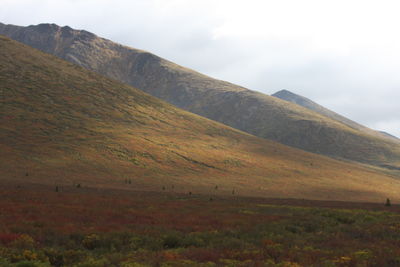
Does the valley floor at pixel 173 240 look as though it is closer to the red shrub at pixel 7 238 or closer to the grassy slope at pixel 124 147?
the red shrub at pixel 7 238

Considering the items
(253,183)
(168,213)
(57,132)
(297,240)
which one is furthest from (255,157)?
(297,240)

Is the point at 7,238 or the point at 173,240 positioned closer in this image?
the point at 7,238

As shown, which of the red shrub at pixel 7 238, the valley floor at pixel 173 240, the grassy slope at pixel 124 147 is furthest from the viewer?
the grassy slope at pixel 124 147

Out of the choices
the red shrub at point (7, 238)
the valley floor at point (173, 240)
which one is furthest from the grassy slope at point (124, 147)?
the red shrub at point (7, 238)

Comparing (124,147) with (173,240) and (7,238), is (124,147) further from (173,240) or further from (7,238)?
(7,238)

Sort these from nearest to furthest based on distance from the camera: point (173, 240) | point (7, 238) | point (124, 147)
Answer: point (7, 238), point (173, 240), point (124, 147)

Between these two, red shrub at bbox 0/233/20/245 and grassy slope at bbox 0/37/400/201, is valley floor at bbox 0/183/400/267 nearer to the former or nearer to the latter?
red shrub at bbox 0/233/20/245

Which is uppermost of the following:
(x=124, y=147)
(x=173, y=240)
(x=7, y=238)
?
(x=173, y=240)

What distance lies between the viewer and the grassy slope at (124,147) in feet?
226

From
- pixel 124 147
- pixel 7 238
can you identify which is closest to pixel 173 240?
pixel 7 238

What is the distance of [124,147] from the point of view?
8875 centimetres

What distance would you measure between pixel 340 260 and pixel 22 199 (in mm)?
23785

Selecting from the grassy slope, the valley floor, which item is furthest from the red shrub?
the grassy slope

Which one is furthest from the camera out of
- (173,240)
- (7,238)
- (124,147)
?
(124,147)
